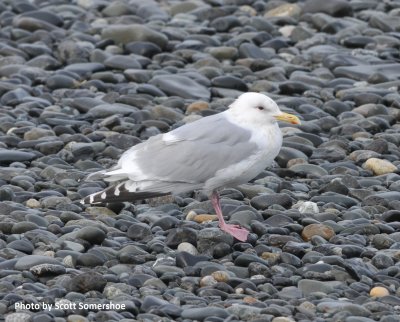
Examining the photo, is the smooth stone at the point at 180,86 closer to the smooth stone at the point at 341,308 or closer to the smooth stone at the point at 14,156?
the smooth stone at the point at 14,156

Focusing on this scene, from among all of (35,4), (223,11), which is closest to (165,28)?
(223,11)

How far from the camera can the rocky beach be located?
22.0 ft

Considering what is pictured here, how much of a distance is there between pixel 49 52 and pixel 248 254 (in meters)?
5.47

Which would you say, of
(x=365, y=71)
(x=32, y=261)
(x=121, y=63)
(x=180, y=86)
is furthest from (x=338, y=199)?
(x=121, y=63)

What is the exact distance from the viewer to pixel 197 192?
8.73 metres

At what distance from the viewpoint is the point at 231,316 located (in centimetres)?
630

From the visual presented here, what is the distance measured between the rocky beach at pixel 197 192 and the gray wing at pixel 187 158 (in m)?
0.35

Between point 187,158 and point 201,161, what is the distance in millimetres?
99

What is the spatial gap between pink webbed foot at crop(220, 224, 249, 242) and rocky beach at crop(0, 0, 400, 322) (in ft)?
0.14

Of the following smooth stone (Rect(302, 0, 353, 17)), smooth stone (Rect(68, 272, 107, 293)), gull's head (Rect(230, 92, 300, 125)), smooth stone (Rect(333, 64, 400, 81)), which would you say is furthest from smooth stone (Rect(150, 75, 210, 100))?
smooth stone (Rect(68, 272, 107, 293))

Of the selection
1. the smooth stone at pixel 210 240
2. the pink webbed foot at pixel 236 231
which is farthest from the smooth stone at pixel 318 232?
the smooth stone at pixel 210 240

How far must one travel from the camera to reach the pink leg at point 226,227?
7.54m

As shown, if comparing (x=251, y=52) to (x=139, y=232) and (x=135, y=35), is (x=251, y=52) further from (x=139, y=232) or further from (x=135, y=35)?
(x=139, y=232)

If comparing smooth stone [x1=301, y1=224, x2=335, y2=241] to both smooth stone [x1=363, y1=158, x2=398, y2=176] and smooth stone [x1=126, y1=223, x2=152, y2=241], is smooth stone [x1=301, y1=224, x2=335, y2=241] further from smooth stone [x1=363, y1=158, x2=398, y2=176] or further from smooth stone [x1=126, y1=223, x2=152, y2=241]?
smooth stone [x1=363, y1=158, x2=398, y2=176]
